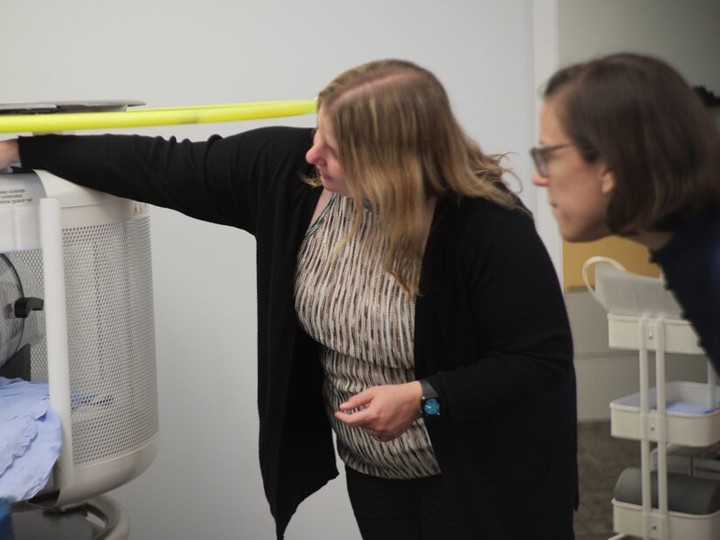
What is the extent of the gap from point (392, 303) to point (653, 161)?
0.56 meters

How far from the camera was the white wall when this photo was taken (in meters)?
2.25

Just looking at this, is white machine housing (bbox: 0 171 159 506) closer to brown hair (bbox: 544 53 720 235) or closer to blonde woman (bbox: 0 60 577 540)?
blonde woman (bbox: 0 60 577 540)

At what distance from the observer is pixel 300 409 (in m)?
1.58

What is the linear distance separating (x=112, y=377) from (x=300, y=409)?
12.7 inches

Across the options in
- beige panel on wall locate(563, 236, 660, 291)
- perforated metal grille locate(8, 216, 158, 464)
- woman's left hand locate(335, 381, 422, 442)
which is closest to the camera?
woman's left hand locate(335, 381, 422, 442)

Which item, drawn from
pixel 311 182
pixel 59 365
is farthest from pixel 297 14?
pixel 59 365

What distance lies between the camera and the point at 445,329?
1.43m

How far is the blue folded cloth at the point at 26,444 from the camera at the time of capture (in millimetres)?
1483

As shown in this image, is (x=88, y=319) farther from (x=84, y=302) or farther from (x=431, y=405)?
(x=431, y=405)

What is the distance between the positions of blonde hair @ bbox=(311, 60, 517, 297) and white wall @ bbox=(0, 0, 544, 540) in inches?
37.6

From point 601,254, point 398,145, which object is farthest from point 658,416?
point 398,145

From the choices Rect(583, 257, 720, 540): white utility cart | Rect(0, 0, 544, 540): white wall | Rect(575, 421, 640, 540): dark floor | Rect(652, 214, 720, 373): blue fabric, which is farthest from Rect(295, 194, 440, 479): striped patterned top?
Rect(575, 421, 640, 540): dark floor

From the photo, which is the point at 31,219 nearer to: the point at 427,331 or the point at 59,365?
the point at 59,365

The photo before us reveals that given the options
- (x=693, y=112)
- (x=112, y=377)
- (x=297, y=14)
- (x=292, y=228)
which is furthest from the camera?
(x=297, y=14)
